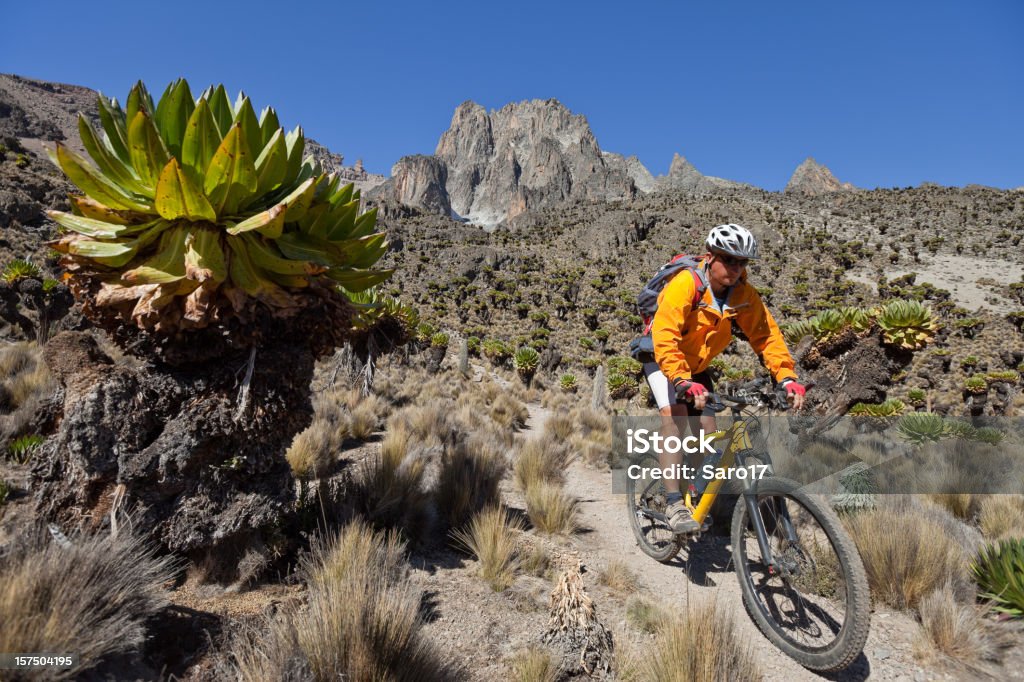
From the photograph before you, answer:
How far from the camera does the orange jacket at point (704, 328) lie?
322 centimetres

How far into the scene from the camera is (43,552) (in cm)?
172

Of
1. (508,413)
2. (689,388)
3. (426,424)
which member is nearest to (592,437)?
(508,413)

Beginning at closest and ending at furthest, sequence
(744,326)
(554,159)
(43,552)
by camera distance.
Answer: (43,552)
(744,326)
(554,159)

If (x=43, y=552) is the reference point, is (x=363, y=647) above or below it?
below

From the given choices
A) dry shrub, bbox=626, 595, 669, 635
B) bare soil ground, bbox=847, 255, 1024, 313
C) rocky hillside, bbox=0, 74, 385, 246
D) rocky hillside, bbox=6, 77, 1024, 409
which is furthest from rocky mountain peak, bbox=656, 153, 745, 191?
dry shrub, bbox=626, 595, 669, 635

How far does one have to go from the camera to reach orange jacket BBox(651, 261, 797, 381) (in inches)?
127

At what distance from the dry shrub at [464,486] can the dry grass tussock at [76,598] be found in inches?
84.1

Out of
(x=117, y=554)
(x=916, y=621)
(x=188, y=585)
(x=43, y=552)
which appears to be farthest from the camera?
(x=916, y=621)

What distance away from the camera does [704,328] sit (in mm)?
3510

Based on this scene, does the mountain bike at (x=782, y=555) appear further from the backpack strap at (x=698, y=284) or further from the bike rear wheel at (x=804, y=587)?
the backpack strap at (x=698, y=284)

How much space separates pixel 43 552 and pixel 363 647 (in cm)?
123

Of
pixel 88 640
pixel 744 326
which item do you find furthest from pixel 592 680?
pixel 744 326

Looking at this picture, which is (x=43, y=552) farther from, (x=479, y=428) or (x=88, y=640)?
(x=479, y=428)

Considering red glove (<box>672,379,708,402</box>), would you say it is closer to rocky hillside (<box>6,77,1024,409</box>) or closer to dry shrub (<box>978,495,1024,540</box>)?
dry shrub (<box>978,495,1024,540</box>)
